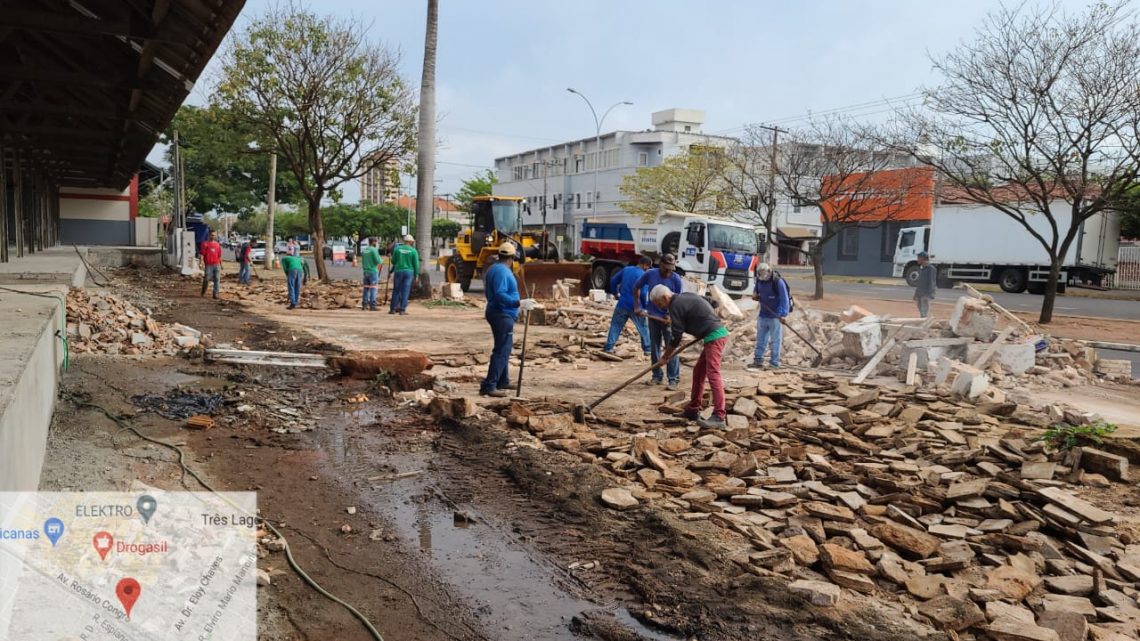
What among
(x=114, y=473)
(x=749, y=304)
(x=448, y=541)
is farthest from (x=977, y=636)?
(x=749, y=304)

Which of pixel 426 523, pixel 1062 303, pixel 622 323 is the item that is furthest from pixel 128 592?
pixel 1062 303

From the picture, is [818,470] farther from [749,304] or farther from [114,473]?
[749,304]

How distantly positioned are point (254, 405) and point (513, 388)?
2.97 m

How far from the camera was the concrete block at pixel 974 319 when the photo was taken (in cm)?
1137

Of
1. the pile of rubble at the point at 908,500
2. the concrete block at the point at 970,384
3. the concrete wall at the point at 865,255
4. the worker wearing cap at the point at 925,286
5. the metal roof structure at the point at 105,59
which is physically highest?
the metal roof structure at the point at 105,59

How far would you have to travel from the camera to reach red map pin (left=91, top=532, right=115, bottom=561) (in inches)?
160

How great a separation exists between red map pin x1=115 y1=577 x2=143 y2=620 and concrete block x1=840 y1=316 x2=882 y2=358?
32.5ft

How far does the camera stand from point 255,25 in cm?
2266

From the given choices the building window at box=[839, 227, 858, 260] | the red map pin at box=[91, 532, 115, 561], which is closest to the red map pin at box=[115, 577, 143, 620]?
the red map pin at box=[91, 532, 115, 561]

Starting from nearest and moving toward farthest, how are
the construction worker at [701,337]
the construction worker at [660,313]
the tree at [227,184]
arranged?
the construction worker at [701,337]
the construction worker at [660,313]
the tree at [227,184]

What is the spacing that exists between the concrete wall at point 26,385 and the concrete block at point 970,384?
8791 millimetres

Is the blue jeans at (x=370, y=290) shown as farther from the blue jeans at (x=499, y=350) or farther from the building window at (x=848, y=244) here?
the building window at (x=848, y=244)

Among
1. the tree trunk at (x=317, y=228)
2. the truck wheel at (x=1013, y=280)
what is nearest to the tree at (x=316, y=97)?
the tree trunk at (x=317, y=228)

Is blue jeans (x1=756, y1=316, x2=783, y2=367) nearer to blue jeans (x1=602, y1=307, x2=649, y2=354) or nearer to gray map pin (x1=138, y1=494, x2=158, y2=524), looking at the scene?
blue jeans (x1=602, y1=307, x2=649, y2=354)
